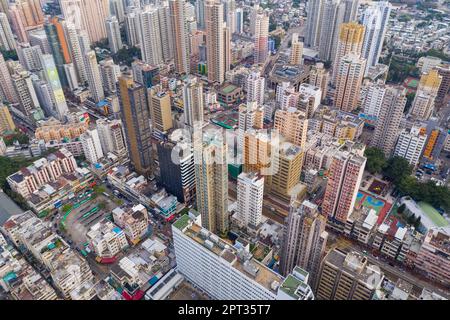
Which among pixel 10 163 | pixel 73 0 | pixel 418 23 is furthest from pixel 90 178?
pixel 418 23

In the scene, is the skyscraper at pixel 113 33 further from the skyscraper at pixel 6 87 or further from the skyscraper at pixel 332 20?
the skyscraper at pixel 332 20

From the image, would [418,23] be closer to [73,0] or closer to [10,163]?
[73,0]

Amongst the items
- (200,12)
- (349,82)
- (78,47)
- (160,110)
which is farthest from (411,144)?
(200,12)

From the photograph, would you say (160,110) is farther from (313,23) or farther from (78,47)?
(313,23)

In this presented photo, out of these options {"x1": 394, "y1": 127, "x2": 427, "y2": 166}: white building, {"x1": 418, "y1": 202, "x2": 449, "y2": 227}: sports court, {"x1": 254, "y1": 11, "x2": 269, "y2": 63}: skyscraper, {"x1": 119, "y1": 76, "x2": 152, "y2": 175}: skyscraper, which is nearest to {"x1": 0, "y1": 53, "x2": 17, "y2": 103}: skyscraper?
{"x1": 119, "y1": 76, "x2": 152, "y2": 175}: skyscraper

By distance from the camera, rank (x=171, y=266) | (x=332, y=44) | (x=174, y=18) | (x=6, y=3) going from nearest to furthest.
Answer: (x=171, y=266) < (x=174, y=18) < (x=332, y=44) < (x=6, y=3)

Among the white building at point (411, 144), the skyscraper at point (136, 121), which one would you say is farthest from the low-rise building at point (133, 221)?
the white building at point (411, 144)
